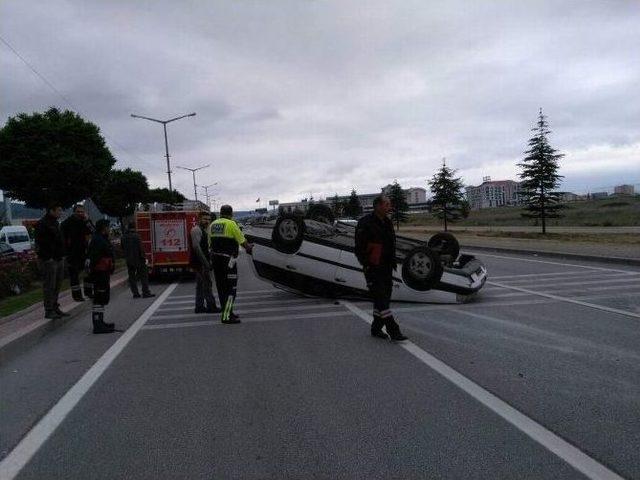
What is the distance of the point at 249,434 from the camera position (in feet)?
13.9

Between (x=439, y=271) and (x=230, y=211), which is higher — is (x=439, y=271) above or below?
below

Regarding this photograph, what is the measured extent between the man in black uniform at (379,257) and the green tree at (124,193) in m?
47.4

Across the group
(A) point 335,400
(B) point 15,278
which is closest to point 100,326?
(A) point 335,400

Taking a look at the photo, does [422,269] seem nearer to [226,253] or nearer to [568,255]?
[226,253]

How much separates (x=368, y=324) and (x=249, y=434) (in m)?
4.27

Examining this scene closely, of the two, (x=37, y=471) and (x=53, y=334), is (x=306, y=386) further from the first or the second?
(x=53, y=334)

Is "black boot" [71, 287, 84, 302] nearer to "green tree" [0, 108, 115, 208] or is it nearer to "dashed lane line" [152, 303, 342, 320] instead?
"dashed lane line" [152, 303, 342, 320]

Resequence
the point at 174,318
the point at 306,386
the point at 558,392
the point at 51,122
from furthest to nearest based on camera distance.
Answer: the point at 51,122
the point at 174,318
the point at 306,386
the point at 558,392

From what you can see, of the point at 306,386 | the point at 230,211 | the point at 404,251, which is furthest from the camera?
the point at 404,251

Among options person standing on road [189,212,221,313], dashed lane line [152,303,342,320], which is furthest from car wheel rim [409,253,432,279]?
person standing on road [189,212,221,313]

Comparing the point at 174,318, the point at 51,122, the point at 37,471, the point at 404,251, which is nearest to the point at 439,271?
the point at 404,251

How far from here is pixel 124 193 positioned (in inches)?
2142

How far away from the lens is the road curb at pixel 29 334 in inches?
281

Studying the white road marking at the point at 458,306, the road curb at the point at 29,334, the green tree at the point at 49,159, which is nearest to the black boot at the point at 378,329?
the white road marking at the point at 458,306
